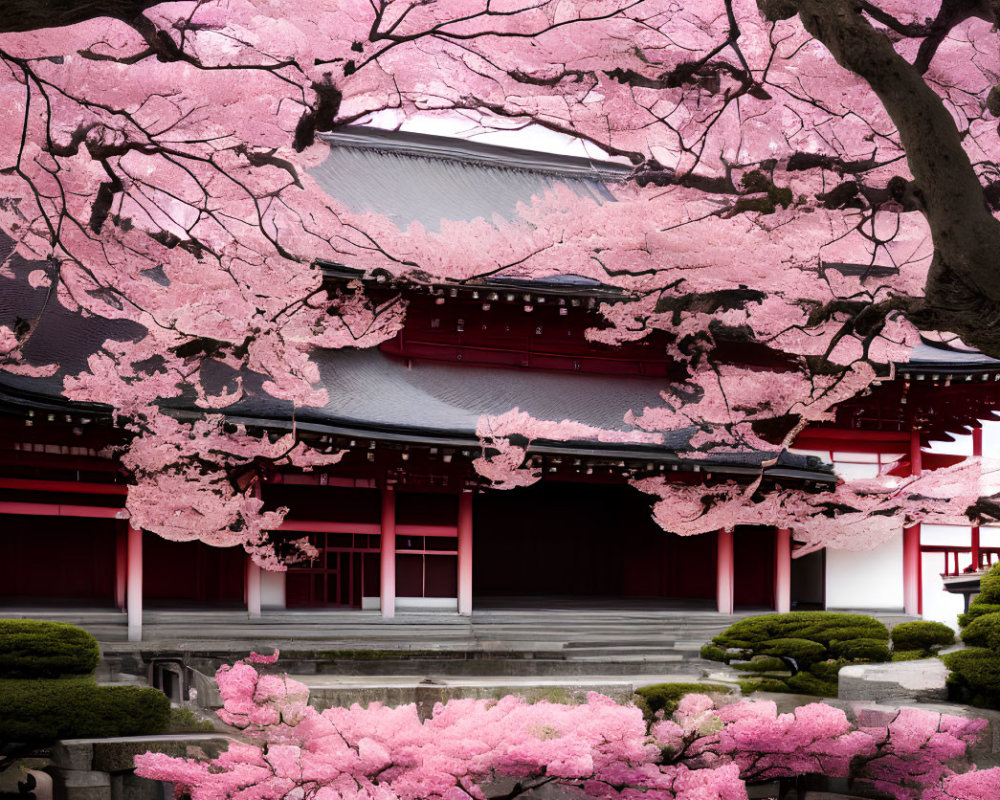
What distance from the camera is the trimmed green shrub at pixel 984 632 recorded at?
10430 millimetres

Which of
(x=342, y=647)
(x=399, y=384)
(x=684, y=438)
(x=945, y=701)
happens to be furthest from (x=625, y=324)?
(x=945, y=701)

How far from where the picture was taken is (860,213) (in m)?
8.06

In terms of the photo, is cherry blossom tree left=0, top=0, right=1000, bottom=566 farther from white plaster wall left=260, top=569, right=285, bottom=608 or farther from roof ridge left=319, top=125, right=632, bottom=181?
roof ridge left=319, top=125, right=632, bottom=181

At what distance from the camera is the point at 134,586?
13.7 metres

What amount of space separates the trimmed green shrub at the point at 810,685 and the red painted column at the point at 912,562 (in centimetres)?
540

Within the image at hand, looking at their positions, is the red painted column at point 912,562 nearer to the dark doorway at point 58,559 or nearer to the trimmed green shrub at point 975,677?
the trimmed green shrub at point 975,677

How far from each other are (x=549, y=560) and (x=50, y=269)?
1082cm

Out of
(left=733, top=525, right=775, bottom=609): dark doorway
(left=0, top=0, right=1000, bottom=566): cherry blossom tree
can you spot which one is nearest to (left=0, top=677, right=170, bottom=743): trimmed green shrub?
(left=0, top=0, right=1000, bottom=566): cherry blossom tree

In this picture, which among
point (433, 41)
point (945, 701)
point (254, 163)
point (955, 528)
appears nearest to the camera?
point (433, 41)

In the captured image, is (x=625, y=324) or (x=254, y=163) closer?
(x=254, y=163)

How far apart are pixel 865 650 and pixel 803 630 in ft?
2.40

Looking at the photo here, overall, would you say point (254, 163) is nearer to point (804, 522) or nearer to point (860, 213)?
point (860, 213)

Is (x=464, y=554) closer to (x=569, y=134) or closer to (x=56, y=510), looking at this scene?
(x=56, y=510)

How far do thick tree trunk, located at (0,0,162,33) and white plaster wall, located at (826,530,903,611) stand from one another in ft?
47.2
